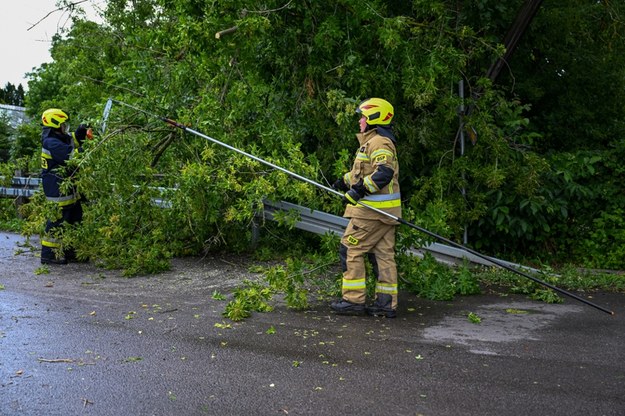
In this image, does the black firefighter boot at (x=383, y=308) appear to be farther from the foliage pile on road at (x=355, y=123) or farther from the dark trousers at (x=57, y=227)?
the dark trousers at (x=57, y=227)

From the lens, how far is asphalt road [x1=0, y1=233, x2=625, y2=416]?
4219 millimetres

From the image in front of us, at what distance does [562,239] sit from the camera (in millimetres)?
9672

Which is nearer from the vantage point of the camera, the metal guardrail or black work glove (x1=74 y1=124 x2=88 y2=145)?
the metal guardrail

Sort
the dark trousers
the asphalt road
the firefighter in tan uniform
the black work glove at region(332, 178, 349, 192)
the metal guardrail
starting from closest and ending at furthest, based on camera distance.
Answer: the asphalt road, the firefighter in tan uniform, the black work glove at region(332, 178, 349, 192), the metal guardrail, the dark trousers

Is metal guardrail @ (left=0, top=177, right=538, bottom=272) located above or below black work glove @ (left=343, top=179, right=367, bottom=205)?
below

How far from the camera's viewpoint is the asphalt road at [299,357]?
4.22 m

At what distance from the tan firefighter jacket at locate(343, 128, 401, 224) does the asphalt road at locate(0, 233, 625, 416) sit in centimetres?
101

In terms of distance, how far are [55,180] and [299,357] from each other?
5337mm

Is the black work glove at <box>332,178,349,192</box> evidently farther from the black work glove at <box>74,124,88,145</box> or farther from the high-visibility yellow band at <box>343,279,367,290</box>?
the black work glove at <box>74,124,88,145</box>

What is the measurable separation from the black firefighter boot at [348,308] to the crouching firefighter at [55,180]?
13.6 feet

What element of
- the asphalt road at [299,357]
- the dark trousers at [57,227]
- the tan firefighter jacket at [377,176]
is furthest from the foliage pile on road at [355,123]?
the asphalt road at [299,357]

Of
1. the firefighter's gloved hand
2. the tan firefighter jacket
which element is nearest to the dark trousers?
the firefighter's gloved hand

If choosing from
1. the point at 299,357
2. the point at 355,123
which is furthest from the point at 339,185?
the point at 299,357

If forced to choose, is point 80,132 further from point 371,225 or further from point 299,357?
point 299,357
